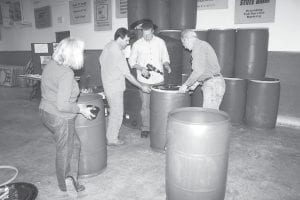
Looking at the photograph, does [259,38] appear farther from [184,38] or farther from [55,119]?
[55,119]

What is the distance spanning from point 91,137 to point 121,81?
3.85 feet

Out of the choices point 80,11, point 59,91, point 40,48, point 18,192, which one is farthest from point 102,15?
point 18,192

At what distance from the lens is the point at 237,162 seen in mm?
3764

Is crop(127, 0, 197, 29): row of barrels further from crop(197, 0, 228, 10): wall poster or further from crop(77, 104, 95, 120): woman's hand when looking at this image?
crop(77, 104, 95, 120): woman's hand

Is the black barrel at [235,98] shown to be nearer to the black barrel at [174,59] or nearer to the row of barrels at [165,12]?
the black barrel at [174,59]

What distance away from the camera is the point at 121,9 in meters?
7.36

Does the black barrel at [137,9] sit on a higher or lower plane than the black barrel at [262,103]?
higher

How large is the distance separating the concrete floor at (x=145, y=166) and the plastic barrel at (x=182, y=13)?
2.26 meters

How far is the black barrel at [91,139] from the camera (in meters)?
3.12

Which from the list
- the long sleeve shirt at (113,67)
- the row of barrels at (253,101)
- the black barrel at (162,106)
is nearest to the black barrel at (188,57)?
the row of barrels at (253,101)

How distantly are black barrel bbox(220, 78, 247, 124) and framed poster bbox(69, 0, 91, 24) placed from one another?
4.98 metres

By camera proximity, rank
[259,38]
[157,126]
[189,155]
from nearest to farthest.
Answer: [189,155], [157,126], [259,38]

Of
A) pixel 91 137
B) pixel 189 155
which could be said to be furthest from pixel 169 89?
pixel 189 155

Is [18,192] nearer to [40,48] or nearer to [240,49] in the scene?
[240,49]
